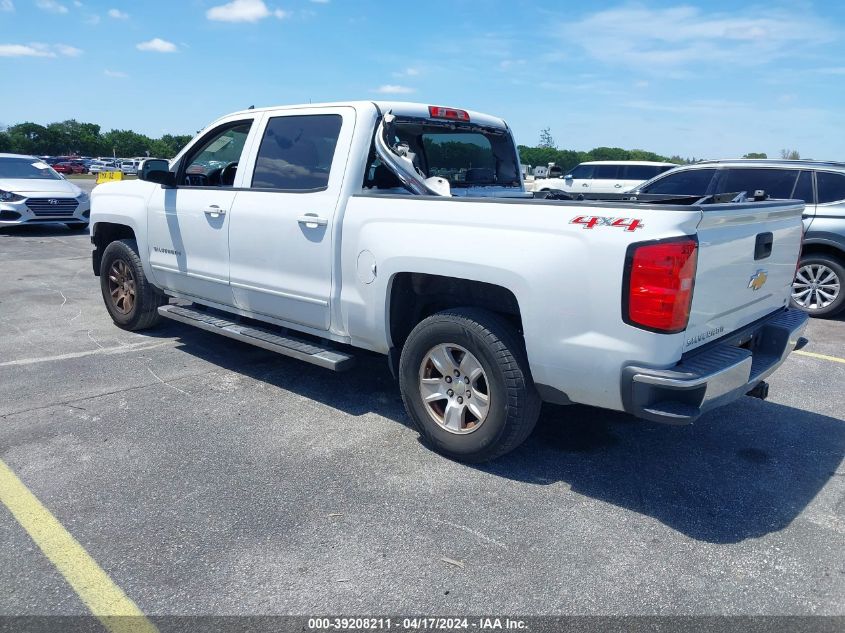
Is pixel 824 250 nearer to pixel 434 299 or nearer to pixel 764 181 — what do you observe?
pixel 764 181

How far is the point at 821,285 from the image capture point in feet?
24.9

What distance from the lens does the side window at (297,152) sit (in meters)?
4.39

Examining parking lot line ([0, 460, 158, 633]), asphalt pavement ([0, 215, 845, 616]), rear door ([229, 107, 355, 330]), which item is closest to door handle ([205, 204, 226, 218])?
rear door ([229, 107, 355, 330])

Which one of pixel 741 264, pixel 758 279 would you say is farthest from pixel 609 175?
pixel 741 264

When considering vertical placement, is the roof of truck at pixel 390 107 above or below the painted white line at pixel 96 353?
above

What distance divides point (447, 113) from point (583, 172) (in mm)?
14531

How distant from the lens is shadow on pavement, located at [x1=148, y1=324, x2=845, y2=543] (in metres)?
3.34

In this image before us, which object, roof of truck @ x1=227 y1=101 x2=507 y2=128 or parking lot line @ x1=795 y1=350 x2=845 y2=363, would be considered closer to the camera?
roof of truck @ x1=227 y1=101 x2=507 y2=128

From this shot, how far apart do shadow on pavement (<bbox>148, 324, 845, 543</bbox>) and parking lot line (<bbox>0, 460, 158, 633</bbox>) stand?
190 centimetres

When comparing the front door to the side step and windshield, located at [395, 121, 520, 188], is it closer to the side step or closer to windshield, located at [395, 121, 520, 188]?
the side step

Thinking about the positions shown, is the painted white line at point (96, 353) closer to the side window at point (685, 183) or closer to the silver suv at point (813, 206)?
the side window at point (685, 183)

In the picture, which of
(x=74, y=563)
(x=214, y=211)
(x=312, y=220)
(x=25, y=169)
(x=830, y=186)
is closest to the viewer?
(x=74, y=563)

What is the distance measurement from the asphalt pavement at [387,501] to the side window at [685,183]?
12.0ft

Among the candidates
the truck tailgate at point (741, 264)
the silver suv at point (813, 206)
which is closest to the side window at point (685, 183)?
the silver suv at point (813, 206)
